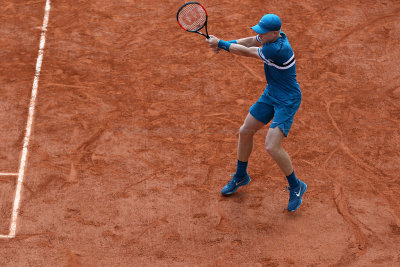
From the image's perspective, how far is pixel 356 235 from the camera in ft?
22.4

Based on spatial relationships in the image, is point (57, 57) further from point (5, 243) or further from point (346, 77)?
point (346, 77)

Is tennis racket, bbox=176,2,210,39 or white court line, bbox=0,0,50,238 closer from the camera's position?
white court line, bbox=0,0,50,238

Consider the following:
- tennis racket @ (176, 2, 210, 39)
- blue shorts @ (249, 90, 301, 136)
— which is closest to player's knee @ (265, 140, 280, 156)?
blue shorts @ (249, 90, 301, 136)

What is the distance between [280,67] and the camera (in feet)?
21.4

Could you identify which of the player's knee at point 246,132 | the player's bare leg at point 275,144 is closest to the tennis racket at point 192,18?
the player's knee at point 246,132

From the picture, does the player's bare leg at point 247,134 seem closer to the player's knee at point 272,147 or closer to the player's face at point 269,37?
the player's knee at point 272,147

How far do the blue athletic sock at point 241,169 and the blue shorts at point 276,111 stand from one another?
27.3 inches

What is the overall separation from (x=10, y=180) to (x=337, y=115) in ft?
16.3

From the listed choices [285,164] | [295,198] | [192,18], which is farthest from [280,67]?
[295,198]

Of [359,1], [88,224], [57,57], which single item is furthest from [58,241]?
[359,1]

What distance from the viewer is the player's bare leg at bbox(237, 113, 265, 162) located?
6938 millimetres

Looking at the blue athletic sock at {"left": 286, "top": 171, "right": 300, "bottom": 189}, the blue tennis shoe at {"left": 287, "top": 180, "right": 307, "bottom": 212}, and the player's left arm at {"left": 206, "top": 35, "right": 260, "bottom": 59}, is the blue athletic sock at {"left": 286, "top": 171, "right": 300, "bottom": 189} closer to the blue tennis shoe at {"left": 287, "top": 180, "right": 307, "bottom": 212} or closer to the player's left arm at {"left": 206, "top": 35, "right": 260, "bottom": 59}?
the blue tennis shoe at {"left": 287, "top": 180, "right": 307, "bottom": 212}

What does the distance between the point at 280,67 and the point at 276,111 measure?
0.55m

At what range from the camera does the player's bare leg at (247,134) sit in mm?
6938
